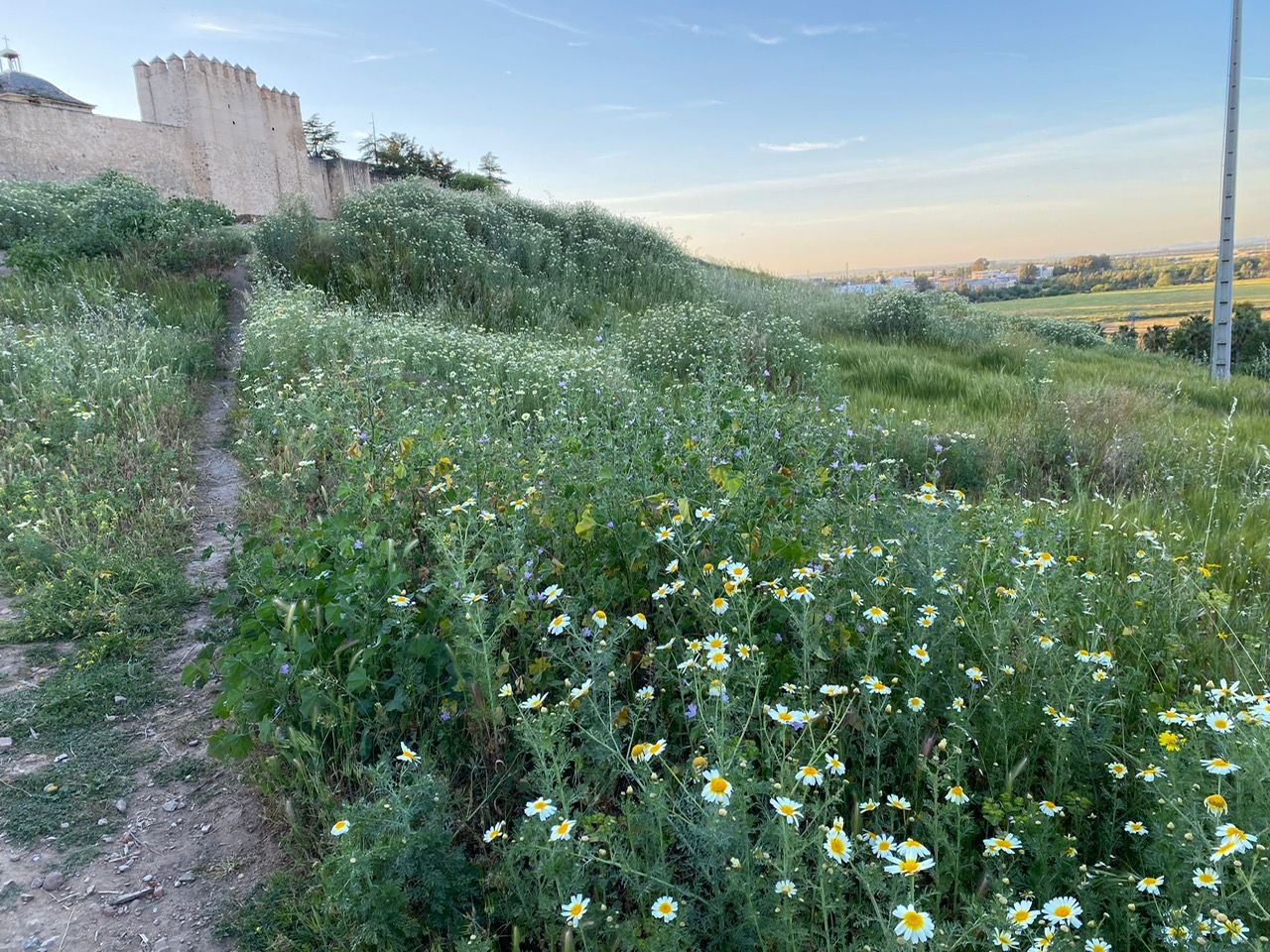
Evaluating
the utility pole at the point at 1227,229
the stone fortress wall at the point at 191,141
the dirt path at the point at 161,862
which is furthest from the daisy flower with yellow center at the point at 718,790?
the stone fortress wall at the point at 191,141

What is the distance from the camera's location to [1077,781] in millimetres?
2074

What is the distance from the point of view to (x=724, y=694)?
5.46ft

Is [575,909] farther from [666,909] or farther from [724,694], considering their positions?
[724,694]

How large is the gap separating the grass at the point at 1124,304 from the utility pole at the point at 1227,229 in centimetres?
62

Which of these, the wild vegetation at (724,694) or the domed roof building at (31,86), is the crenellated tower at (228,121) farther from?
the wild vegetation at (724,694)

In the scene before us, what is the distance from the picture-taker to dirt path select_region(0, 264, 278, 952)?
6.86 ft

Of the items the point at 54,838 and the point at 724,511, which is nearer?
the point at 54,838

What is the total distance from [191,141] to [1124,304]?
27962 millimetres

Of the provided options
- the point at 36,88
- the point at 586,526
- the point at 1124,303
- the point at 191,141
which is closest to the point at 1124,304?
the point at 1124,303

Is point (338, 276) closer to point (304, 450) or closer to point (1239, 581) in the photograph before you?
point (304, 450)

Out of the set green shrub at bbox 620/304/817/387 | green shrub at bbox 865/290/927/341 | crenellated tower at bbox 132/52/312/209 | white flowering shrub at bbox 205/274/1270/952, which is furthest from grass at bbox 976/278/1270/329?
crenellated tower at bbox 132/52/312/209

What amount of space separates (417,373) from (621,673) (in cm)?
456

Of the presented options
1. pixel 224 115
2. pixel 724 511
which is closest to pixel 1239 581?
pixel 724 511

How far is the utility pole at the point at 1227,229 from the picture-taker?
1100 cm
